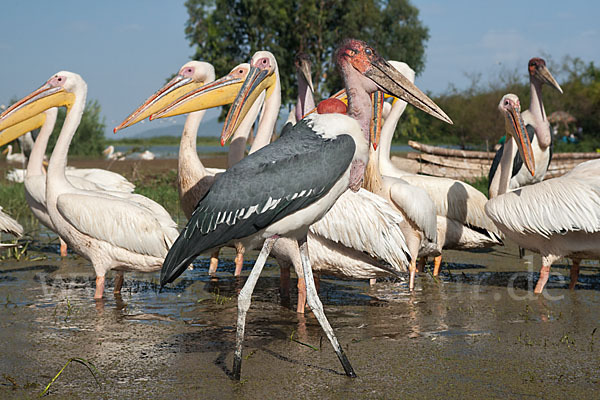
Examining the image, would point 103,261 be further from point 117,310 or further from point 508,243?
point 508,243

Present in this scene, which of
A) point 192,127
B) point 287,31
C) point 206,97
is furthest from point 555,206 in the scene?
point 287,31

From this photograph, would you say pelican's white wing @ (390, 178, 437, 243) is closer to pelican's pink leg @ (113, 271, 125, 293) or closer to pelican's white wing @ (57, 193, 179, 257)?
pelican's white wing @ (57, 193, 179, 257)

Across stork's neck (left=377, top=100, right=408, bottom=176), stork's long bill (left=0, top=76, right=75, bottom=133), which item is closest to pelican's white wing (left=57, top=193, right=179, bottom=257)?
stork's long bill (left=0, top=76, right=75, bottom=133)

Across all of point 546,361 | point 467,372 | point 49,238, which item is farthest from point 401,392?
point 49,238

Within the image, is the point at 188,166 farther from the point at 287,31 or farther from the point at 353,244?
the point at 287,31

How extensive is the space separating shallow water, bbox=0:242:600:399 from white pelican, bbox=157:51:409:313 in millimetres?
314

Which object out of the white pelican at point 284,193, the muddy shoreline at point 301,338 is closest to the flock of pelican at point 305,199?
the white pelican at point 284,193

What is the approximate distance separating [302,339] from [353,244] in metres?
1.04

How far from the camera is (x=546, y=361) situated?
380 cm

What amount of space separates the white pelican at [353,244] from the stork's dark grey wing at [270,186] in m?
1.51

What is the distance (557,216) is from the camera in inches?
213

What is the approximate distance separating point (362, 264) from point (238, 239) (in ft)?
6.26

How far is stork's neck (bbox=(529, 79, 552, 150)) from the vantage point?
8969 millimetres

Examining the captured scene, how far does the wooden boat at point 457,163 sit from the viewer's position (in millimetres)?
13086
